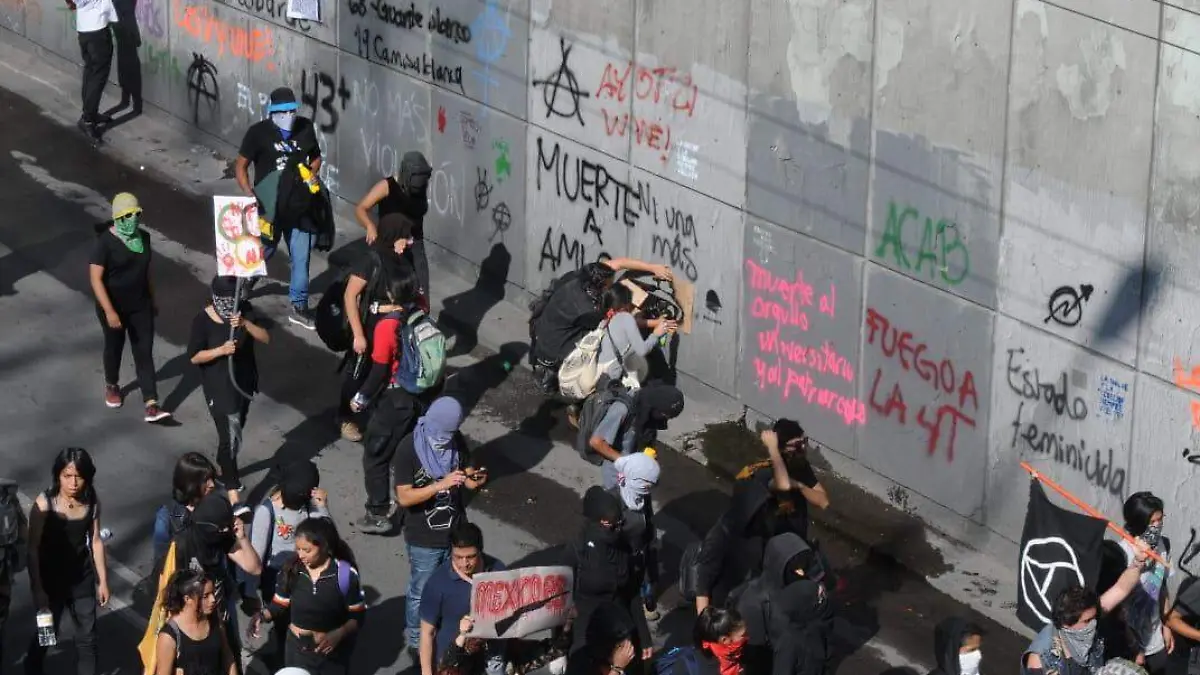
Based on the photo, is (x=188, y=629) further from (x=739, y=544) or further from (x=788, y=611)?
(x=739, y=544)

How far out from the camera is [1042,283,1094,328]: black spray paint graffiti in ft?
38.5

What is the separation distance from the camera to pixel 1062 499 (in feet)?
40.0

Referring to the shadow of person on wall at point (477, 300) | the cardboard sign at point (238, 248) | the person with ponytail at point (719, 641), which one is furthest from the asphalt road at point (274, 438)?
the person with ponytail at point (719, 641)

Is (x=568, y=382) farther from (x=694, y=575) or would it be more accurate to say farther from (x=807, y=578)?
(x=807, y=578)

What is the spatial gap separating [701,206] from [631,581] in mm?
4239

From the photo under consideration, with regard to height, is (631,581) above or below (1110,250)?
below

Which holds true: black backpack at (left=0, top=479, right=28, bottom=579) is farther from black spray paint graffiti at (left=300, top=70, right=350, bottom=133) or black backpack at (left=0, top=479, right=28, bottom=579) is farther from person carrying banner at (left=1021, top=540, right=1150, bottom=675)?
black spray paint graffiti at (left=300, top=70, right=350, bottom=133)

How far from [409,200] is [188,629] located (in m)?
6.05

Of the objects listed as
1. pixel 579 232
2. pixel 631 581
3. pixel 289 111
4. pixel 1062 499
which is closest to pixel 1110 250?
pixel 1062 499

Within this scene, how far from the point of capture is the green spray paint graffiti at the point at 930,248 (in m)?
12.4

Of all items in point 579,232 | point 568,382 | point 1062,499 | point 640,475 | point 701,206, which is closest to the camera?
point 640,475

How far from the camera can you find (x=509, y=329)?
52.0 feet

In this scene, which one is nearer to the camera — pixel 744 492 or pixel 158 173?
pixel 744 492

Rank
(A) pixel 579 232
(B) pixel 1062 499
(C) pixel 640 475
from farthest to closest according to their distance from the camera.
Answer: (A) pixel 579 232
(B) pixel 1062 499
(C) pixel 640 475
